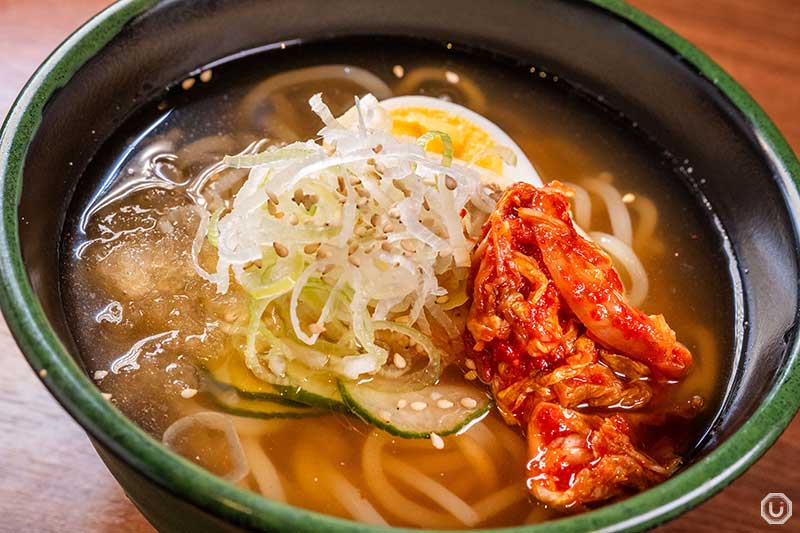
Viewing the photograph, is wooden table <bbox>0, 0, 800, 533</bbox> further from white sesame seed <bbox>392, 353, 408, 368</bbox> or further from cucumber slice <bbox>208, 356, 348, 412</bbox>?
white sesame seed <bbox>392, 353, 408, 368</bbox>

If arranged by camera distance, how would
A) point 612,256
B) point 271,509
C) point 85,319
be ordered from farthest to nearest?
point 612,256 < point 85,319 < point 271,509

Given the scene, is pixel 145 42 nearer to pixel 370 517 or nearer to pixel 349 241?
pixel 349 241

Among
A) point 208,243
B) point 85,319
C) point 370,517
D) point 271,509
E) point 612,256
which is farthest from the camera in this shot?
point 612,256

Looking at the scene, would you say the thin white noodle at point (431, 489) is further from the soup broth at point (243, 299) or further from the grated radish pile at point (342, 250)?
the grated radish pile at point (342, 250)

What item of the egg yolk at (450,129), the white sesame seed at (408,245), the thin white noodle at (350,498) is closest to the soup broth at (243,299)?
the thin white noodle at (350,498)

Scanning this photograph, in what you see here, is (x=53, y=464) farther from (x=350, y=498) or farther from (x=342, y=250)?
(x=342, y=250)

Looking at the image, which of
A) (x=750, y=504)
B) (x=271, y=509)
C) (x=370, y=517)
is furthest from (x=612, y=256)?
(x=271, y=509)
